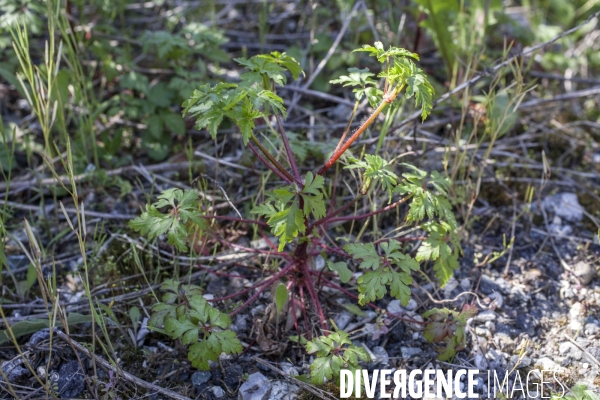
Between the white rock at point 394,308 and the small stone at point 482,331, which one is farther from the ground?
the white rock at point 394,308

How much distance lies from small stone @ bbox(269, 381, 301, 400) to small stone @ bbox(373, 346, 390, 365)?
1.15ft

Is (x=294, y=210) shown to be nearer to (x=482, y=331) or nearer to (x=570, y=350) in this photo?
(x=482, y=331)

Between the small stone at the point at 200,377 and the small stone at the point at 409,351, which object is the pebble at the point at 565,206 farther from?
the small stone at the point at 200,377

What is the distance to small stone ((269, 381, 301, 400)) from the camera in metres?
2.00

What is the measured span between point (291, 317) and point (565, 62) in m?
2.52

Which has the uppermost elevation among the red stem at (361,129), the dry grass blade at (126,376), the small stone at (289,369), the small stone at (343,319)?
the red stem at (361,129)

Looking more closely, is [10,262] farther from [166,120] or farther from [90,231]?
[166,120]

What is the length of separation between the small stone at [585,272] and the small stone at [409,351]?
85cm

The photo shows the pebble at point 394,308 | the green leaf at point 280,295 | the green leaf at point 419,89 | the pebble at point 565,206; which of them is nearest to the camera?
the green leaf at point 419,89

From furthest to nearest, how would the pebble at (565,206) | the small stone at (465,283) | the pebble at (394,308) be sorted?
the pebble at (565,206), the small stone at (465,283), the pebble at (394,308)

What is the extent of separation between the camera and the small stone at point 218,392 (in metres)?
2.00

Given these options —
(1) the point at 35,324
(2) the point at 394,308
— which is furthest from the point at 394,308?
(1) the point at 35,324

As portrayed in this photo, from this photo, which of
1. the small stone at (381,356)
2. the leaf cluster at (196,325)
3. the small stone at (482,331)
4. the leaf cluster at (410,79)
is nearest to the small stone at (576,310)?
the small stone at (482,331)

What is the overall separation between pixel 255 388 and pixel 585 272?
1546 millimetres
